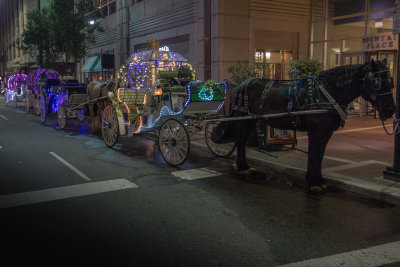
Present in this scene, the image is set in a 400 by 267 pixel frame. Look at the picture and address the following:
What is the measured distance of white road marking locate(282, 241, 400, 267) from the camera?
3864mm

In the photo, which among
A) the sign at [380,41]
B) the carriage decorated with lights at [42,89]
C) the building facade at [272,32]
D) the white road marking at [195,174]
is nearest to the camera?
the white road marking at [195,174]

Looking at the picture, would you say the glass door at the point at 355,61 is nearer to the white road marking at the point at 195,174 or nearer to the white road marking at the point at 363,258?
the white road marking at the point at 195,174

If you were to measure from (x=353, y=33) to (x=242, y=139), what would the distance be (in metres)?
12.4

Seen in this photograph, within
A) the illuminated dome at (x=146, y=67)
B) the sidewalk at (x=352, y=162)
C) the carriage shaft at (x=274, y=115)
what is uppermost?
the illuminated dome at (x=146, y=67)

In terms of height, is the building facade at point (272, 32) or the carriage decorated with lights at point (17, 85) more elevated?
the building facade at point (272, 32)

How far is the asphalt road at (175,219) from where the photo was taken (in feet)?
13.3

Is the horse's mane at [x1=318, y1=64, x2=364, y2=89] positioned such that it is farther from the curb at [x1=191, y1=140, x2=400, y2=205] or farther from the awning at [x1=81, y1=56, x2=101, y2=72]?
the awning at [x1=81, y1=56, x2=101, y2=72]

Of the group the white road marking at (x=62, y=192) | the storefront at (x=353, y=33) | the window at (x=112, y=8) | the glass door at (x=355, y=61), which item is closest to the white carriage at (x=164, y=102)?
the white road marking at (x=62, y=192)

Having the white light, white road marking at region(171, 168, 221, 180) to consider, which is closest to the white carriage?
white road marking at region(171, 168, 221, 180)

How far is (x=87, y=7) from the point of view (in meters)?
27.2

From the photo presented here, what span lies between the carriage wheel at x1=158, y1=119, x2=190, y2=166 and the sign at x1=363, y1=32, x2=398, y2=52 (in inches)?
451

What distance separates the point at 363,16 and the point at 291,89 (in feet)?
41.0

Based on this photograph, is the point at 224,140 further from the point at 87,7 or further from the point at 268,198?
the point at 87,7

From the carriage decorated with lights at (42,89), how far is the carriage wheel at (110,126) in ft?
20.0
